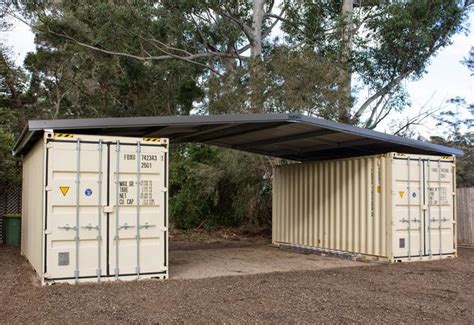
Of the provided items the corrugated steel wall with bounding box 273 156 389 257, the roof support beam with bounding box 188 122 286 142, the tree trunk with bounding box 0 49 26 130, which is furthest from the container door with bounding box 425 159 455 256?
the tree trunk with bounding box 0 49 26 130

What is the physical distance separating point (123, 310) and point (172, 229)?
13.1 m

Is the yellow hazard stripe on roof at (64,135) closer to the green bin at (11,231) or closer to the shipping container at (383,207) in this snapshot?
the shipping container at (383,207)

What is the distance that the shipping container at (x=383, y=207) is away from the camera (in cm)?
1182

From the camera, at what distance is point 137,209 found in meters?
9.23

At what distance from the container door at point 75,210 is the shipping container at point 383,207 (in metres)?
6.08

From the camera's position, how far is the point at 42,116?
2661 centimetres

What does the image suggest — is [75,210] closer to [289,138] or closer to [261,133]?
[261,133]

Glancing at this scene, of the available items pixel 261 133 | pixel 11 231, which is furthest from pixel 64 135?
pixel 11 231

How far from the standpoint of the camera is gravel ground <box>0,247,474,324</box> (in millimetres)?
Answer: 6734

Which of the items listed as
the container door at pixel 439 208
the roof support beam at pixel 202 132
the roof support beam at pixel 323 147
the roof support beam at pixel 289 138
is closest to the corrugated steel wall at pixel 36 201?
the roof support beam at pixel 202 132

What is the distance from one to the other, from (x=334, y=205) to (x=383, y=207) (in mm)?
1632

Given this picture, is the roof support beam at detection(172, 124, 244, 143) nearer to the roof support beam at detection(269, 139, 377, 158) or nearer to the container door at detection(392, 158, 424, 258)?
the roof support beam at detection(269, 139, 377, 158)

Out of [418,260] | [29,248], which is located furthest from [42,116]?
[418,260]

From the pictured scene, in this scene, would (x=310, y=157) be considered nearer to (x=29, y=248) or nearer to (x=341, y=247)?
(x=341, y=247)
